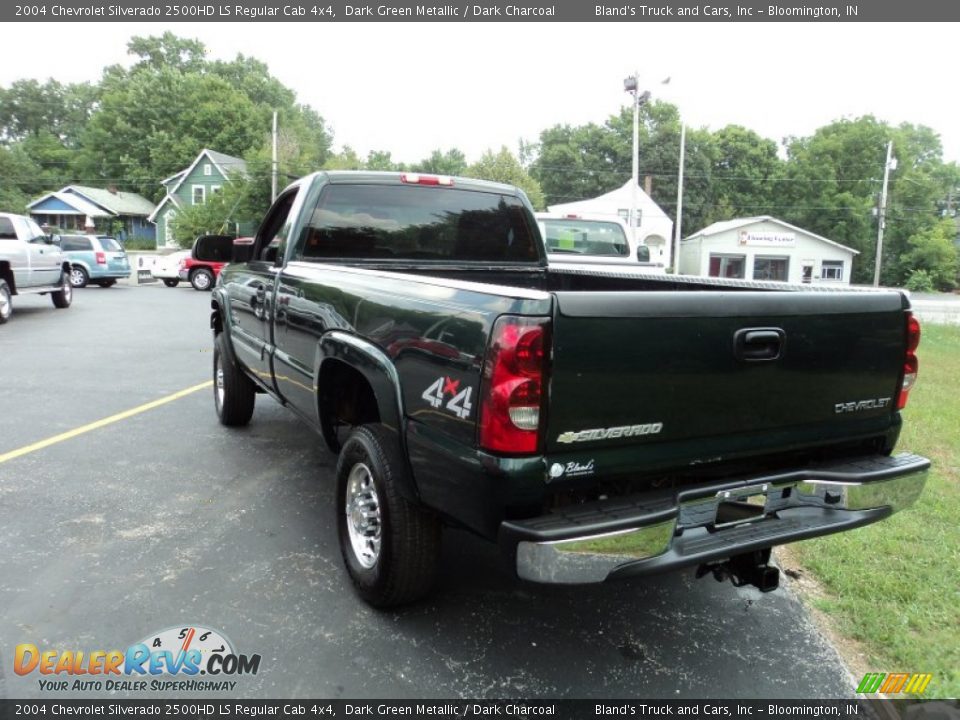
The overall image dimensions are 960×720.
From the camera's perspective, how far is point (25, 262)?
540 inches

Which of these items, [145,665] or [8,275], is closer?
[145,665]

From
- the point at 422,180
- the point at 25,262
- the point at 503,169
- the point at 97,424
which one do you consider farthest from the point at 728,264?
the point at 422,180

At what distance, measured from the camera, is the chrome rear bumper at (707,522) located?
7.73 feet

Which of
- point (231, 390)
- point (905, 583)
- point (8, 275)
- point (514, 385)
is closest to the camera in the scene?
point (514, 385)

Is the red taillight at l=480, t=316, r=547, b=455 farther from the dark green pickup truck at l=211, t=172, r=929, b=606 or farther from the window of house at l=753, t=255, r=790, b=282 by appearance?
the window of house at l=753, t=255, r=790, b=282

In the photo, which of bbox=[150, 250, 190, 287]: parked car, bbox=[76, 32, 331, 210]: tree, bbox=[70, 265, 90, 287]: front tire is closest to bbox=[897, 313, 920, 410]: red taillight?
bbox=[70, 265, 90, 287]: front tire

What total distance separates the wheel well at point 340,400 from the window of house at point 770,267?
176ft

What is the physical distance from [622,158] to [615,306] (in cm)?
8362

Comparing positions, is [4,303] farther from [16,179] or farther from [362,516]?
[16,179]

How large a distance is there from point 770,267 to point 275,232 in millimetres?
54732

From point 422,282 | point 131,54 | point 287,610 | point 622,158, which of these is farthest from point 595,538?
point 131,54

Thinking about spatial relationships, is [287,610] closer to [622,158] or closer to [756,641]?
[756,641]

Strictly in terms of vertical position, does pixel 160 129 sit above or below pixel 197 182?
above

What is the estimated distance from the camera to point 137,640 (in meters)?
2.99
